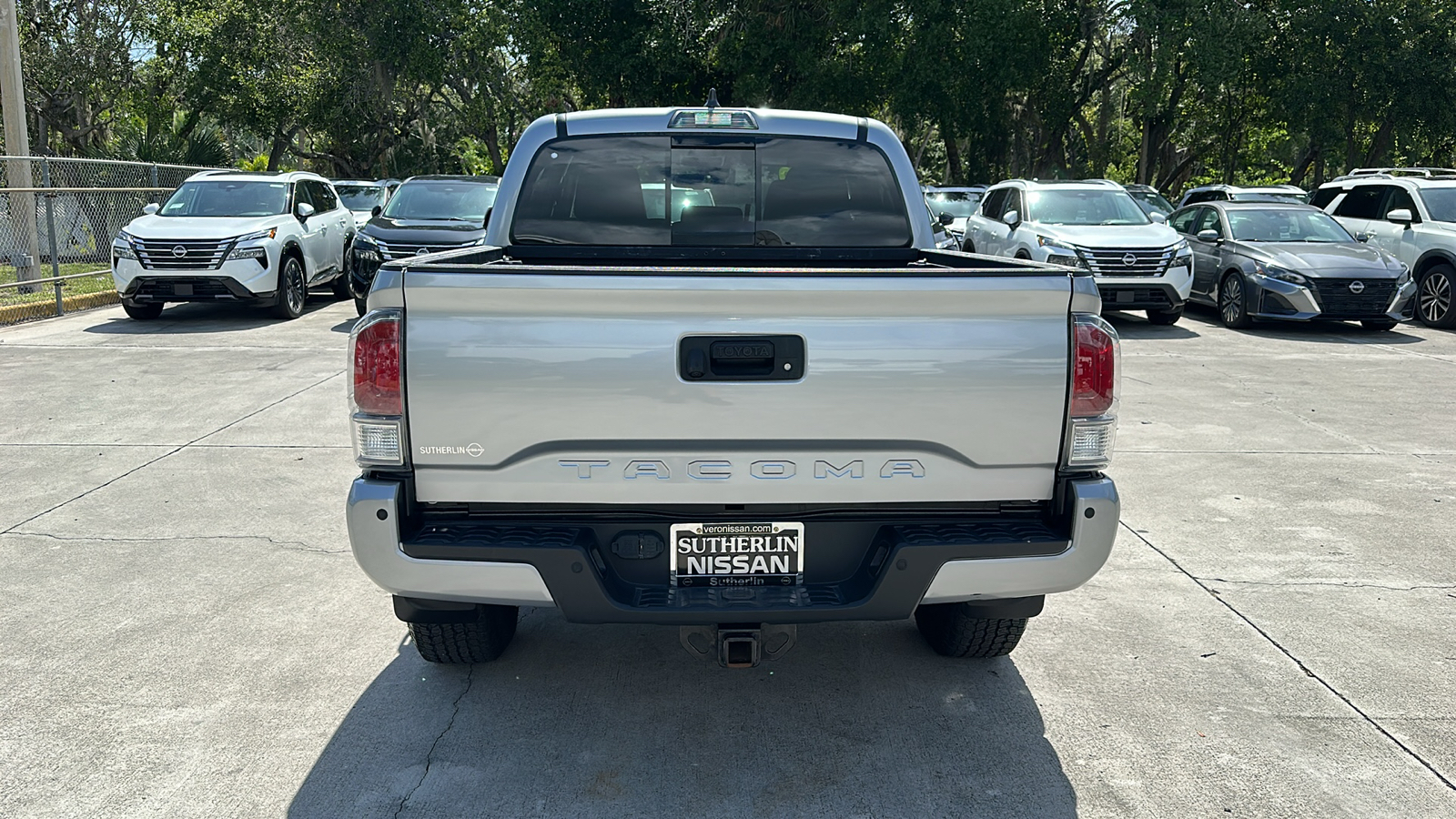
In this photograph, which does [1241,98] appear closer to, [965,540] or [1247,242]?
[1247,242]

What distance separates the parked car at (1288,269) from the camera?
14109 millimetres

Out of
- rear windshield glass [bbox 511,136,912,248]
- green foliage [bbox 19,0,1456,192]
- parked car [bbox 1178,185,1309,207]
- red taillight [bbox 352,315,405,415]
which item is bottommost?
red taillight [bbox 352,315,405,415]

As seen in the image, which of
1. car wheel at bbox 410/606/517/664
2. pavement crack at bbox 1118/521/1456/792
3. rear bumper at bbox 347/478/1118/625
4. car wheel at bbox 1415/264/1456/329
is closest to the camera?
rear bumper at bbox 347/478/1118/625

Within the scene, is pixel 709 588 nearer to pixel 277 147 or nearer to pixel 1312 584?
pixel 1312 584

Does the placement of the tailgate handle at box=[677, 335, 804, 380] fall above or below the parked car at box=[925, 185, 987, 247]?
above

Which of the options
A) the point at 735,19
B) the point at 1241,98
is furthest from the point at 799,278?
the point at 1241,98

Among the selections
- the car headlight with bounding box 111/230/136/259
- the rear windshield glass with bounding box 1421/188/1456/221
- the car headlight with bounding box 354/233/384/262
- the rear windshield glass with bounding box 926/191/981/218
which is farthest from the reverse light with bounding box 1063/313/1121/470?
the rear windshield glass with bounding box 926/191/981/218

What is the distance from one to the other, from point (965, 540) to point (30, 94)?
34064 mm

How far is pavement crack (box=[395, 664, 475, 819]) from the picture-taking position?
3.49 m

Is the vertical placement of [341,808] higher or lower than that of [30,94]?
lower

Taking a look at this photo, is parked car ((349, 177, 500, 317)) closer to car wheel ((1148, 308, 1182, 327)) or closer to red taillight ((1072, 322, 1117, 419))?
car wheel ((1148, 308, 1182, 327))

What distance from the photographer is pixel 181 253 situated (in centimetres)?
1415

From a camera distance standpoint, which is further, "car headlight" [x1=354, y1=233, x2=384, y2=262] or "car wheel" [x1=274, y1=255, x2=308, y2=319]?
"car wheel" [x1=274, y1=255, x2=308, y2=319]

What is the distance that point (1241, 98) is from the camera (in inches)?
1394
